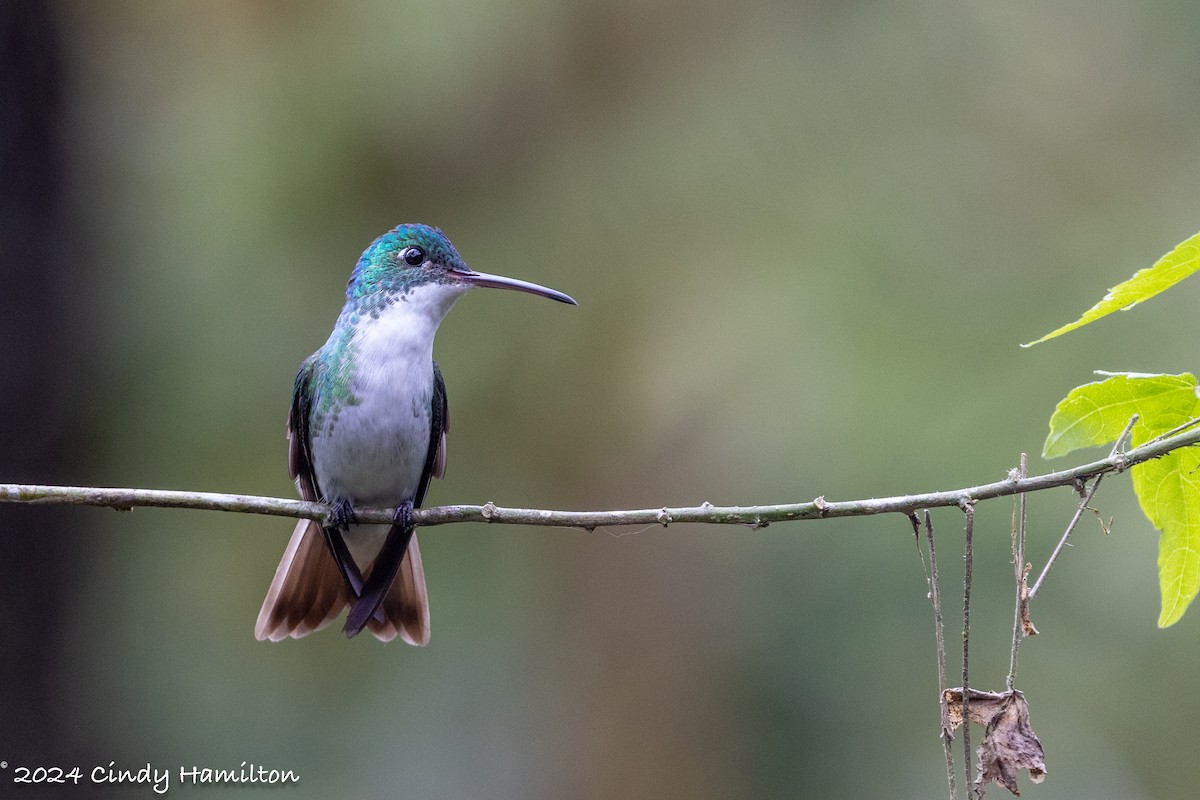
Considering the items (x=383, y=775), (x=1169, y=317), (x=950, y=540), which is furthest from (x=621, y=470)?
(x=1169, y=317)

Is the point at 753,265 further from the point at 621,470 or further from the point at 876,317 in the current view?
the point at 621,470

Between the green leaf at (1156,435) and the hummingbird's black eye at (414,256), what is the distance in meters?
2.68

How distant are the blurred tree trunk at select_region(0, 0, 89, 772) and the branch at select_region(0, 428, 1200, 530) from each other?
456cm

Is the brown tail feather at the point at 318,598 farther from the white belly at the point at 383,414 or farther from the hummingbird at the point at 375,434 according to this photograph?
the white belly at the point at 383,414

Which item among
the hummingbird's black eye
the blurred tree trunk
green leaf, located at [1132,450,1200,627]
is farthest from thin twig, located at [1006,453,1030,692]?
the blurred tree trunk

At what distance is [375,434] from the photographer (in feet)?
13.4

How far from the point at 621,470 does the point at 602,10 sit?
357cm

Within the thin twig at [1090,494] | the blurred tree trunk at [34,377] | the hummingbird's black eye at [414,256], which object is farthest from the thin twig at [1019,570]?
the blurred tree trunk at [34,377]

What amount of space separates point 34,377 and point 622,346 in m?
3.93

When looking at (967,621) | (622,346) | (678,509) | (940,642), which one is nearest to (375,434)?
(678,509)

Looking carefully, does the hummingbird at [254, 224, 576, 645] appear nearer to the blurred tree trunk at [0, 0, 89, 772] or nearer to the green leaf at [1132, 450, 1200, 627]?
the green leaf at [1132, 450, 1200, 627]

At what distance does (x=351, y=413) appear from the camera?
4102mm

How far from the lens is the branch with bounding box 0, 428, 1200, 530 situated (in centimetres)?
212

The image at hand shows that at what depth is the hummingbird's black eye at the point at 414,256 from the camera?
4398 mm
